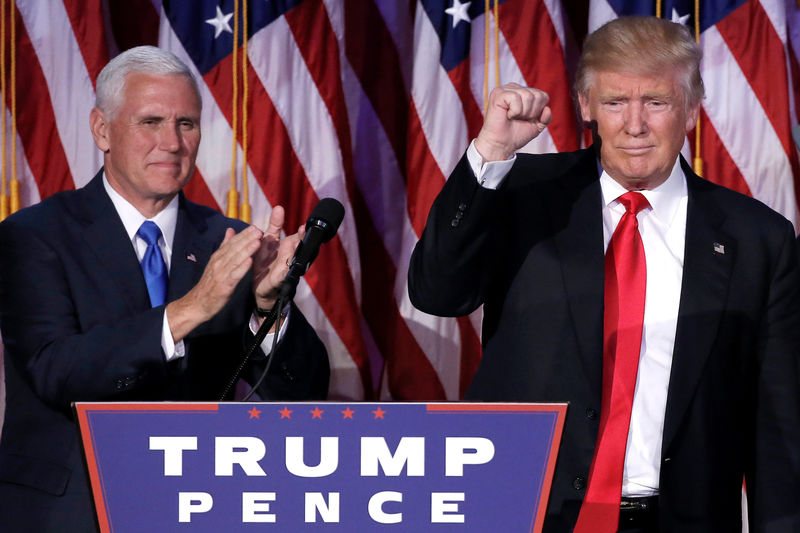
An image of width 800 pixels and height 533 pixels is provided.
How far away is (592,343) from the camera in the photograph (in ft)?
5.35

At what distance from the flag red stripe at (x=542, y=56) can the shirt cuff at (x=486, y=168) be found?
4.93ft

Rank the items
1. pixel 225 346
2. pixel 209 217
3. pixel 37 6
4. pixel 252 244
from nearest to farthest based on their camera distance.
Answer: pixel 252 244 → pixel 225 346 → pixel 209 217 → pixel 37 6

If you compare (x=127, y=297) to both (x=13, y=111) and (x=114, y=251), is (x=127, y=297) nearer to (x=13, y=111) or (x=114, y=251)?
(x=114, y=251)

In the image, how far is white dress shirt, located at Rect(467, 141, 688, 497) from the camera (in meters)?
1.63

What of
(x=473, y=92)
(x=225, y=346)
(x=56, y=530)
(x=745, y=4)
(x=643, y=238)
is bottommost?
(x=56, y=530)

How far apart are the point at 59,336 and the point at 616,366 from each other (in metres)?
0.95

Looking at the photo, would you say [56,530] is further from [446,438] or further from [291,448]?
[446,438]

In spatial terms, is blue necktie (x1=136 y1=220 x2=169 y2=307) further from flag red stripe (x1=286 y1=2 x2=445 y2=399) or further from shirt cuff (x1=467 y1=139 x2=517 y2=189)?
flag red stripe (x1=286 y1=2 x2=445 y2=399)

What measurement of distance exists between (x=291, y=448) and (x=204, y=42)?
206 cm

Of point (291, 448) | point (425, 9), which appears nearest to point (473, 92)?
point (425, 9)

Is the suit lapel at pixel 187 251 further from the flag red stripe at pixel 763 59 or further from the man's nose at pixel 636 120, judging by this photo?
the flag red stripe at pixel 763 59

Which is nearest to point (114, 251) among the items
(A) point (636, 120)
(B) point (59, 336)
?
(B) point (59, 336)

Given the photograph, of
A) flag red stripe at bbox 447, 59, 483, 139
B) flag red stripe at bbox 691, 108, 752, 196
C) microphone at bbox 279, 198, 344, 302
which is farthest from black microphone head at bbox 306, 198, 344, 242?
flag red stripe at bbox 691, 108, 752, 196

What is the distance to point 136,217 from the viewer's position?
1964mm
